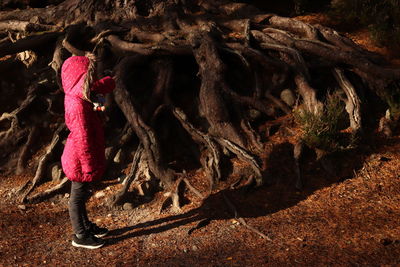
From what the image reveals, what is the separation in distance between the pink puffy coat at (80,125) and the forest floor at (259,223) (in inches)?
38.7

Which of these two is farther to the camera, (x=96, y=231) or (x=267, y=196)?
(x=267, y=196)

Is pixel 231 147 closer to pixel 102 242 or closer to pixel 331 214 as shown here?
pixel 331 214

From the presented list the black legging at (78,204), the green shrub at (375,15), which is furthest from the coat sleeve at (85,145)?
the green shrub at (375,15)

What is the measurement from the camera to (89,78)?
4.51 meters

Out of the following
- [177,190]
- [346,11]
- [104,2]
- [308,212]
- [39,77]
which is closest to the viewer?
[308,212]

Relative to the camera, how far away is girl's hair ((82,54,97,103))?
4.48 meters

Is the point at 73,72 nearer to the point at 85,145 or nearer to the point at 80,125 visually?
the point at 80,125

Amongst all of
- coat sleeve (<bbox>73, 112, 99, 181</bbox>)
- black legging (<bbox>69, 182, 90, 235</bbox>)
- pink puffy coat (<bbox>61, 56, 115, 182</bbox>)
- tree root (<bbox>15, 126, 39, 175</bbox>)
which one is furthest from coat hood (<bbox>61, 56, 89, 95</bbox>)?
tree root (<bbox>15, 126, 39, 175</bbox>)

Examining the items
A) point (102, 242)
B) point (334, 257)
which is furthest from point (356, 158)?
point (102, 242)

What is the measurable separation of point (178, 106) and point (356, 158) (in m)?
2.96

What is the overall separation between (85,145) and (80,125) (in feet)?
0.76

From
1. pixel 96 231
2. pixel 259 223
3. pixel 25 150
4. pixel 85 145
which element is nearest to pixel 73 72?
pixel 85 145

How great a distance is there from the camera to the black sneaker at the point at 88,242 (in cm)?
484

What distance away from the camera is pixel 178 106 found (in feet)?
23.1
